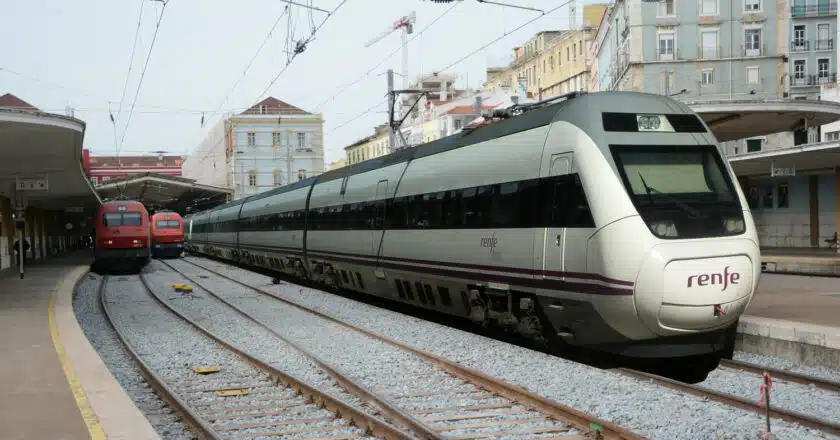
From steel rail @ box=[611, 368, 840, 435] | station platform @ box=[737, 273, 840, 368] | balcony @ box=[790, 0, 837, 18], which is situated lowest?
steel rail @ box=[611, 368, 840, 435]

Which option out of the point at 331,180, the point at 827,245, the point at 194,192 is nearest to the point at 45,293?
the point at 331,180

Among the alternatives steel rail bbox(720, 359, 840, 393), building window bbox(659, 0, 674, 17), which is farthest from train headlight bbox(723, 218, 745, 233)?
building window bbox(659, 0, 674, 17)

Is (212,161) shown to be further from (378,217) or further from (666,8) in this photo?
(378,217)

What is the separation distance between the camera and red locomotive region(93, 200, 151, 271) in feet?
109

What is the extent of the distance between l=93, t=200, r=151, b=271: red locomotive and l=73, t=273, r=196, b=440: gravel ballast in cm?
1048

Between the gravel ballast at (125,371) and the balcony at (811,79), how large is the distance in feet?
190

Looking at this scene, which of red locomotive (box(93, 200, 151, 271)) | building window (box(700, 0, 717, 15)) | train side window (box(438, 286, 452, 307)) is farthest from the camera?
building window (box(700, 0, 717, 15))

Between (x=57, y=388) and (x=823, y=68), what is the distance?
68.3 m

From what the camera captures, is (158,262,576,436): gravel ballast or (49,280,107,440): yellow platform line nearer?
(49,280,107,440): yellow platform line

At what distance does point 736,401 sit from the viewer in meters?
8.55

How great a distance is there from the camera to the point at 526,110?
12.4 metres

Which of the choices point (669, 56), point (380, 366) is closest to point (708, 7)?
point (669, 56)

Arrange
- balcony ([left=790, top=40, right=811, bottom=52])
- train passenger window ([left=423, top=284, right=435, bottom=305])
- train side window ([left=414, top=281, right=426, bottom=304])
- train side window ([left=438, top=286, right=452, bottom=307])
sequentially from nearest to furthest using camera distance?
train side window ([left=438, top=286, right=452, bottom=307]) < train passenger window ([left=423, top=284, right=435, bottom=305]) < train side window ([left=414, top=281, right=426, bottom=304]) < balcony ([left=790, top=40, right=811, bottom=52])

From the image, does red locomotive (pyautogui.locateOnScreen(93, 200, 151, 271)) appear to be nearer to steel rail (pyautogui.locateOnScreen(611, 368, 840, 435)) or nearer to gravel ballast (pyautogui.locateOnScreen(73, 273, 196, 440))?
gravel ballast (pyautogui.locateOnScreen(73, 273, 196, 440))
